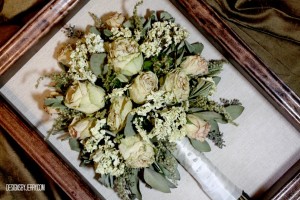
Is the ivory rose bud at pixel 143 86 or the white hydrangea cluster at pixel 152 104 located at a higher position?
the ivory rose bud at pixel 143 86

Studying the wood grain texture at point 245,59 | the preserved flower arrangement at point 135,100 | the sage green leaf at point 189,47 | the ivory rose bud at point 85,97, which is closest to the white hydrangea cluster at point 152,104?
the preserved flower arrangement at point 135,100

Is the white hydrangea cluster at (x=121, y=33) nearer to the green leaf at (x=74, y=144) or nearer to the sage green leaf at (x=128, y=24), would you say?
the sage green leaf at (x=128, y=24)

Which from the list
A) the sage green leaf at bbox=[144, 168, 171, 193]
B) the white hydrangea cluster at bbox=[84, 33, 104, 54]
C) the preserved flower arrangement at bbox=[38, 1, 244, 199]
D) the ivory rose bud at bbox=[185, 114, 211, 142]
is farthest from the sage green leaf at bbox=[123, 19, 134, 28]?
the sage green leaf at bbox=[144, 168, 171, 193]

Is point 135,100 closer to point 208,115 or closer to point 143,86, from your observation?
point 143,86

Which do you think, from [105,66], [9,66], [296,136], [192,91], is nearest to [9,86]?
[9,66]

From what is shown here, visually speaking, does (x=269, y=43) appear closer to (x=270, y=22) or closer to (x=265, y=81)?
(x=270, y=22)

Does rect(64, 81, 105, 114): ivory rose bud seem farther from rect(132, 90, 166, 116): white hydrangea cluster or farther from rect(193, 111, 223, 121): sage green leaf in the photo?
rect(193, 111, 223, 121): sage green leaf
